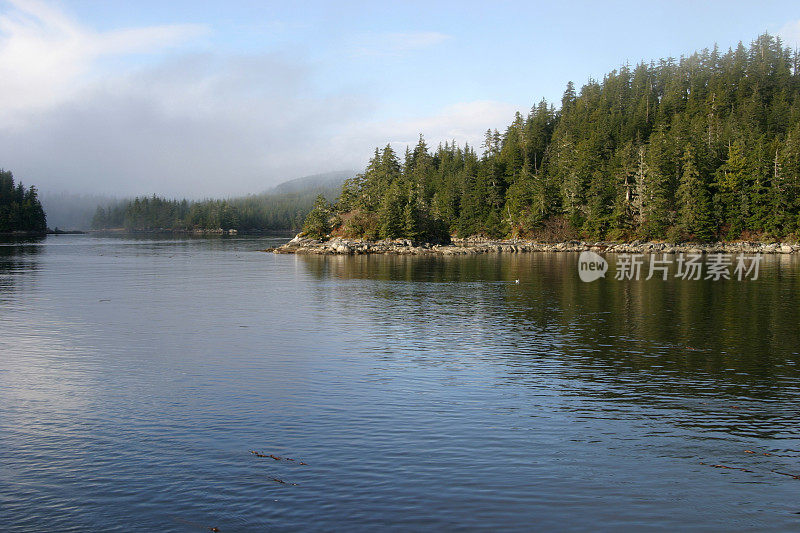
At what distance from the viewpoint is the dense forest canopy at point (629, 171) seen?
10456cm

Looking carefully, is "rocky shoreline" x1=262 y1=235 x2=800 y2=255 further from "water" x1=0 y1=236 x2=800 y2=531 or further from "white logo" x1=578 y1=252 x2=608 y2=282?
"water" x1=0 y1=236 x2=800 y2=531

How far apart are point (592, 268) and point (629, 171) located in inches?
2093

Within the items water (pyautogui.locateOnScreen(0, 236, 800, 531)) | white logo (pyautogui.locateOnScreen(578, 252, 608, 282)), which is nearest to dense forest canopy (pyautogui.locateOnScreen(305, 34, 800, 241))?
white logo (pyautogui.locateOnScreen(578, 252, 608, 282))

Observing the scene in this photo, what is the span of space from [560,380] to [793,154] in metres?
106

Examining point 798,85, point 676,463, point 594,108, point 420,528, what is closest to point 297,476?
point 420,528

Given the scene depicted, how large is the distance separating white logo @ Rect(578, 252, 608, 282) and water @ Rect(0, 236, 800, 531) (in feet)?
74.8

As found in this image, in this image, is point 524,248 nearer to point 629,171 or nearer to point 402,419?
point 629,171

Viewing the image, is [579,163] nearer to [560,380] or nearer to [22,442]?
[560,380]

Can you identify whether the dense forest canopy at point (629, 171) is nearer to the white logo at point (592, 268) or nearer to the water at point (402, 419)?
the white logo at point (592, 268)

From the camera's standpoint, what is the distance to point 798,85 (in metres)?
145

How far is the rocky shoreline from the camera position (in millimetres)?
98188

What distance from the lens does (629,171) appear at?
11450 cm

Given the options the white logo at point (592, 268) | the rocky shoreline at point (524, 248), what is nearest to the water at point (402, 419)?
the white logo at point (592, 268)

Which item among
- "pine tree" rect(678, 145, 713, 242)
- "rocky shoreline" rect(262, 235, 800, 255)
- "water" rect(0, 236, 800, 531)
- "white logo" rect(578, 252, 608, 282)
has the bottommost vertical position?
"water" rect(0, 236, 800, 531)
